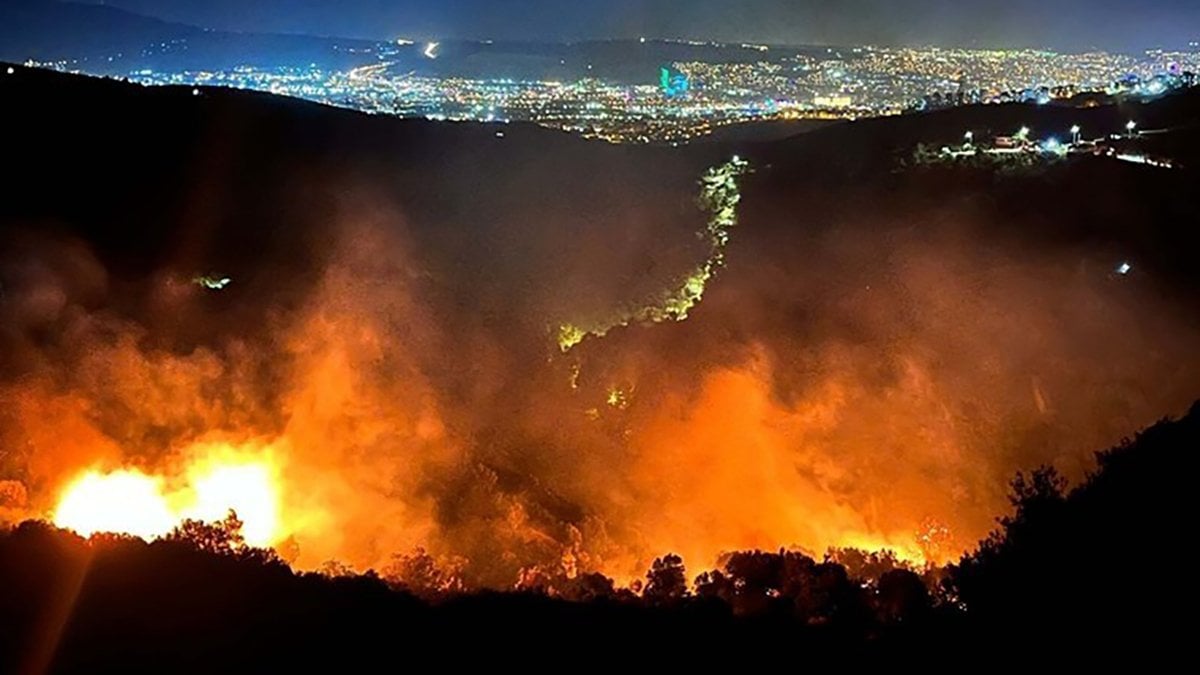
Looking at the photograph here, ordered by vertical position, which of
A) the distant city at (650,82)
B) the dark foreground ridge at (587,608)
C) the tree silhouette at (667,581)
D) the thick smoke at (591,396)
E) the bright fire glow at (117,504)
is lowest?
the dark foreground ridge at (587,608)

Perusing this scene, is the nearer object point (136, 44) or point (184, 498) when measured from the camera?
point (184, 498)

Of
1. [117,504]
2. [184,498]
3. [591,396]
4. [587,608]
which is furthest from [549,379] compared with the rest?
[587,608]

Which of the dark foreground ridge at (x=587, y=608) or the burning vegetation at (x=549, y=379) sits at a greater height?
the burning vegetation at (x=549, y=379)

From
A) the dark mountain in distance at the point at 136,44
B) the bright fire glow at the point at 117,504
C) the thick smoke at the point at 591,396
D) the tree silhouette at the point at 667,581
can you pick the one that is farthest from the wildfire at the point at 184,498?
the dark mountain in distance at the point at 136,44

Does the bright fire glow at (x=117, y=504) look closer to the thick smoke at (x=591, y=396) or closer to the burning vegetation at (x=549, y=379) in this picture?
the burning vegetation at (x=549, y=379)

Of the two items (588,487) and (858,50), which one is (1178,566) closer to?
(588,487)

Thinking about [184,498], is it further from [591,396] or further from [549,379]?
[591,396]

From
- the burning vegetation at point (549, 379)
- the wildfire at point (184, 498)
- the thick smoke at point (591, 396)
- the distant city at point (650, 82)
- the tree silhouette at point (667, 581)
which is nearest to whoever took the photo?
the tree silhouette at point (667, 581)
